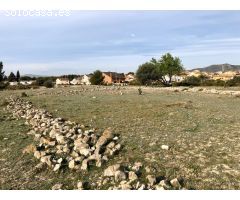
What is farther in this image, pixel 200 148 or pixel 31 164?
pixel 200 148

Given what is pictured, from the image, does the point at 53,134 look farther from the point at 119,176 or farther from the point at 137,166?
the point at 119,176

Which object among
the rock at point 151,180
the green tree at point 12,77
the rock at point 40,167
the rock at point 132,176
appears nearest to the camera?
the rock at point 151,180

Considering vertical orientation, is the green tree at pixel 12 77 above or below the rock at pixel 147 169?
above

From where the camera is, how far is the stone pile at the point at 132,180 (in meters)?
8.73

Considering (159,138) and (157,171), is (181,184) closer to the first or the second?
(157,171)

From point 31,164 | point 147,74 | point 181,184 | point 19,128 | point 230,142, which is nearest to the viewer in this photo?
point 181,184

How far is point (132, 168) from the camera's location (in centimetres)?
1045

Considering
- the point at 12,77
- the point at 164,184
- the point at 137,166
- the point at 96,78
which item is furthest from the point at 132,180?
the point at 12,77

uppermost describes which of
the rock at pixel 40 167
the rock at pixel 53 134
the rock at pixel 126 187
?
the rock at pixel 53 134

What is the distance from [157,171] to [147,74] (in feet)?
339

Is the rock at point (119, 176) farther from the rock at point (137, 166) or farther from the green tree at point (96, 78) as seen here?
the green tree at point (96, 78)

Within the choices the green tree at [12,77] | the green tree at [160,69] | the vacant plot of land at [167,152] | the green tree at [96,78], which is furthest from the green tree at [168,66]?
the vacant plot of land at [167,152]
